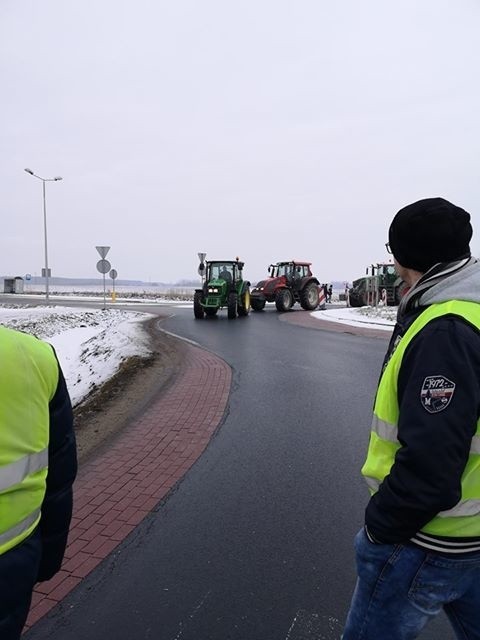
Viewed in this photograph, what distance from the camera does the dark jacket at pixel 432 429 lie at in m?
1.36

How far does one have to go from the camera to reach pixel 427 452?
4.51 ft

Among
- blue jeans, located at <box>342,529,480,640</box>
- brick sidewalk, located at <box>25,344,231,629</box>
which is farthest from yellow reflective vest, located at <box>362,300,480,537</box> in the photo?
brick sidewalk, located at <box>25,344,231,629</box>

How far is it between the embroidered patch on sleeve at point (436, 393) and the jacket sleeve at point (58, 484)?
113 cm

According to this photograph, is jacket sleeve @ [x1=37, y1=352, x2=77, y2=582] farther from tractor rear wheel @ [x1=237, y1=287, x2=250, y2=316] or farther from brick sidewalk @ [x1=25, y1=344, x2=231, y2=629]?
tractor rear wheel @ [x1=237, y1=287, x2=250, y2=316]

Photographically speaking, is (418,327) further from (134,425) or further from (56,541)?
(134,425)

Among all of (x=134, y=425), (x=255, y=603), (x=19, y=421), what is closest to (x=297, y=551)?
(x=255, y=603)

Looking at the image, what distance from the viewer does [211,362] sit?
9.70 meters

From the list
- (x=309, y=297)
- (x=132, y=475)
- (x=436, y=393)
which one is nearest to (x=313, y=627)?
(x=436, y=393)

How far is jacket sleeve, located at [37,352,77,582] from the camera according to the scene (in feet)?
5.19

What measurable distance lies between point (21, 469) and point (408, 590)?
125cm

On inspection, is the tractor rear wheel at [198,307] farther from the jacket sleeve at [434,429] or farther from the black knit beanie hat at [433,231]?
the jacket sleeve at [434,429]

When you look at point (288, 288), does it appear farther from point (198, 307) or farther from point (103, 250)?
point (103, 250)

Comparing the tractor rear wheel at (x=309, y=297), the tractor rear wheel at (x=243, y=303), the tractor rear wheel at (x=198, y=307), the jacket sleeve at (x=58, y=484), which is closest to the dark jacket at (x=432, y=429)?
the jacket sleeve at (x=58, y=484)

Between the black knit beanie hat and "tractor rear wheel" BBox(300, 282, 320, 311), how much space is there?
Answer: 75.6 ft
